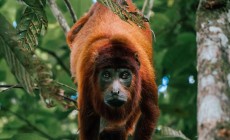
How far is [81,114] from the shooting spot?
484 centimetres

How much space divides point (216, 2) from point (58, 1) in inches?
188

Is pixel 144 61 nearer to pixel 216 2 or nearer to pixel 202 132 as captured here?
pixel 216 2

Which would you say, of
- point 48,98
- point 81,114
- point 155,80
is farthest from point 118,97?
point 48,98

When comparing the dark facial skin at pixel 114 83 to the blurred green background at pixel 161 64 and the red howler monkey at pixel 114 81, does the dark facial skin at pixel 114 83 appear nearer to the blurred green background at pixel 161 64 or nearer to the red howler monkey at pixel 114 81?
the red howler monkey at pixel 114 81

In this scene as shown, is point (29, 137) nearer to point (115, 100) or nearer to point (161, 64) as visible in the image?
point (115, 100)

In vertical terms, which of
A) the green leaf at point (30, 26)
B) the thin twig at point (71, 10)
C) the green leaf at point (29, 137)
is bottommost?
the green leaf at point (29, 137)

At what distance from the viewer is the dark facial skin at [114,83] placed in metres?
4.57

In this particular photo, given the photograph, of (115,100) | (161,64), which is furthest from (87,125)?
(161,64)

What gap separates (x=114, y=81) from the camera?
473cm

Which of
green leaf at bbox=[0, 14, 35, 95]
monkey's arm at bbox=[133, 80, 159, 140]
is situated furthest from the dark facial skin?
green leaf at bbox=[0, 14, 35, 95]

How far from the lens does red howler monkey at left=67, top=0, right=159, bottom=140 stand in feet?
15.6

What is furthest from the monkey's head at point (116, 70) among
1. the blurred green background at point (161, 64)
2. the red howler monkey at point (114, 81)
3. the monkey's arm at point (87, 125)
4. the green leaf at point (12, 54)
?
the green leaf at point (12, 54)

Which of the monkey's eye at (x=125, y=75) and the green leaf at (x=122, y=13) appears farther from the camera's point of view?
the monkey's eye at (x=125, y=75)

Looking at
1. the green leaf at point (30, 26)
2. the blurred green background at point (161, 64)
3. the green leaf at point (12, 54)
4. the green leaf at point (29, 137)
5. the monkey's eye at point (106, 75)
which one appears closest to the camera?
the green leaf at point (12, 54)
